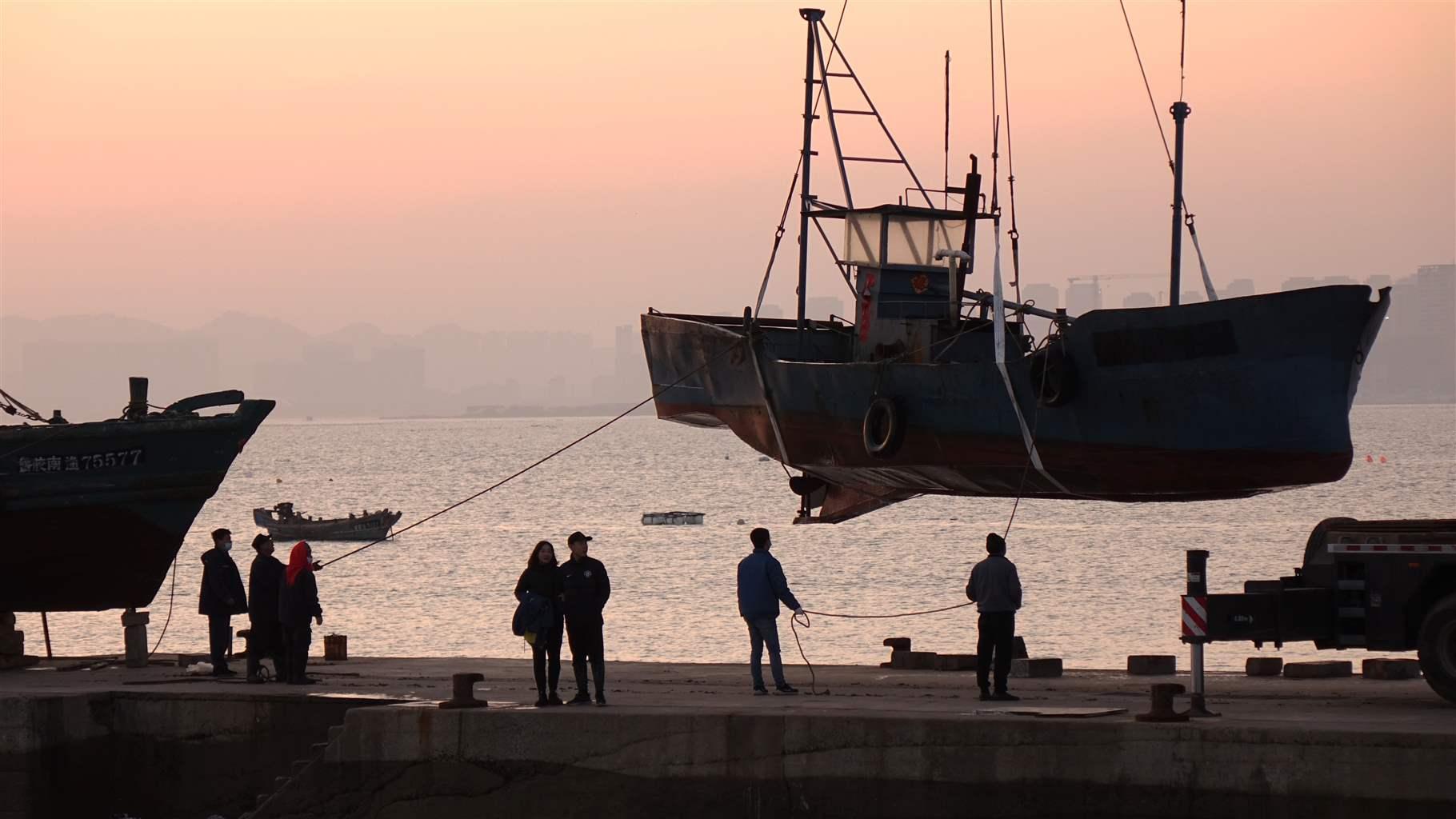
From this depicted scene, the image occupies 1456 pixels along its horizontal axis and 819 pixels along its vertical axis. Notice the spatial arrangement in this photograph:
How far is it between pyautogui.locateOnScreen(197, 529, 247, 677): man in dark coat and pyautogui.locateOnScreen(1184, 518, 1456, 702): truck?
386 inches

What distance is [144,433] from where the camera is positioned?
24.1m

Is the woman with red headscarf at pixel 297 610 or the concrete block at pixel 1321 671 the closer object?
the woman with red headscarf at pixel 297 610

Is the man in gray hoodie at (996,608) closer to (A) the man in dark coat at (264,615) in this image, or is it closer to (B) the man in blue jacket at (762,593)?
(B) the man in blue jacket at (762,593)

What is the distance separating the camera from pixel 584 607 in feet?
52.4

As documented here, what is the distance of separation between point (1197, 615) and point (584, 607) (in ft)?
16.6

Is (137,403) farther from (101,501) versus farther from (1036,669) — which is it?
(1036,669)

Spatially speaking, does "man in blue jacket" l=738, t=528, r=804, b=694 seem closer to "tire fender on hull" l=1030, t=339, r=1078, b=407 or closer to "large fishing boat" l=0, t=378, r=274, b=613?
"tire fender on hull" l=1030, t=339, r=1078, b=407

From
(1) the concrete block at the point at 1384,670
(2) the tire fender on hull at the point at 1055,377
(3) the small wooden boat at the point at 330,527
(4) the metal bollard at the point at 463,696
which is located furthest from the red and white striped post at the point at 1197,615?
(3) the small wooden boat at the point at 330,527

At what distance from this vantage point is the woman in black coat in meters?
15.8

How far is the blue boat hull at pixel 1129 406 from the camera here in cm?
1800

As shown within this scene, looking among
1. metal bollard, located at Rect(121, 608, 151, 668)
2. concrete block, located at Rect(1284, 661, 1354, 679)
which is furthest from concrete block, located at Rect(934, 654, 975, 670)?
metal bollard, located at Rect(121, 608, 151, 668)

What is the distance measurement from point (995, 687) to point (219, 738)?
7.02 m

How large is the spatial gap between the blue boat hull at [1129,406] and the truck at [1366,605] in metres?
2.72

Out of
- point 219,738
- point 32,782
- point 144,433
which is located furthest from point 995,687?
point 144,433
